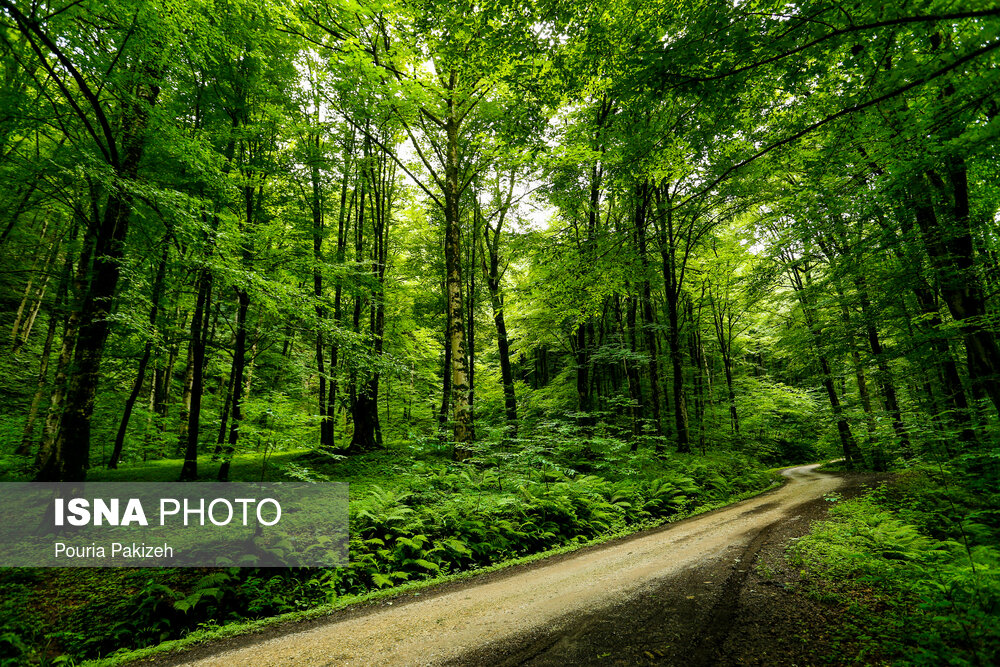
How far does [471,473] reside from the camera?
30.5 feet

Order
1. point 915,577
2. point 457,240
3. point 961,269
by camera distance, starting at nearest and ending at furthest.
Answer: point 915,577 → point 961,269 → point 457,240

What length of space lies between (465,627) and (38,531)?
24.0ft

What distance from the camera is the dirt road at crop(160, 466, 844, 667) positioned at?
3369 millimetres

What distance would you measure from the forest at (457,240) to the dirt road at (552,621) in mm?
1038

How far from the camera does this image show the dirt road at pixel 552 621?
337 cm

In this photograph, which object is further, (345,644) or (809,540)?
(809,540)

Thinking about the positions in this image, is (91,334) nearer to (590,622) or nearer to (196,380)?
(196,380)

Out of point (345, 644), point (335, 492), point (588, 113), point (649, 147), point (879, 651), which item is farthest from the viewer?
point (588, 113)

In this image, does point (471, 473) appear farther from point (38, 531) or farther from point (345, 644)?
point (38, 531)

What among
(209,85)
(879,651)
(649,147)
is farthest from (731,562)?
(209,85)

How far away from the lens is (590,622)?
152 inches

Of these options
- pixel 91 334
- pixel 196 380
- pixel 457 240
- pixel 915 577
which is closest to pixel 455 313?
pixel 457 240

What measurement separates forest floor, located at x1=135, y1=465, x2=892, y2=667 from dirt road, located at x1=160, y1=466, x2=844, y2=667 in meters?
0.02

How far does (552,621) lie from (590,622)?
404mm
